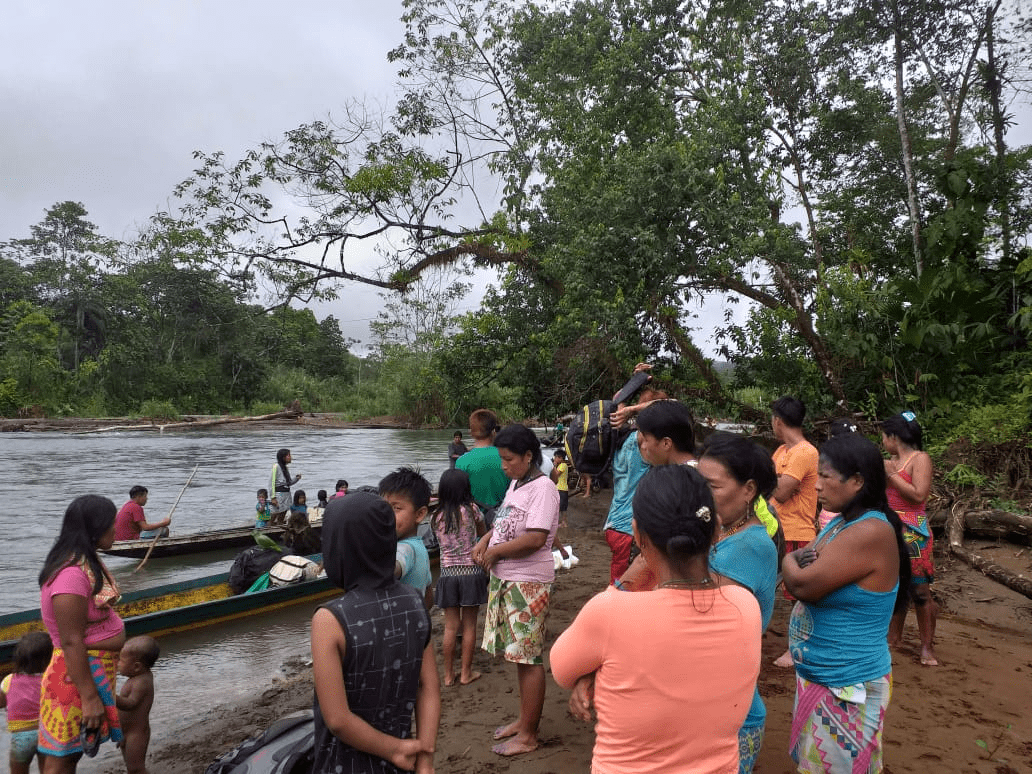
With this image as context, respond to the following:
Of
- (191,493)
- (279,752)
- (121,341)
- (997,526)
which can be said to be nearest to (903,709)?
(279,752)

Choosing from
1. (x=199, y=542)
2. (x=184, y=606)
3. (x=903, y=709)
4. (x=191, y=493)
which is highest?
(x=903, y=709)

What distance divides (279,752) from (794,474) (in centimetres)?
316

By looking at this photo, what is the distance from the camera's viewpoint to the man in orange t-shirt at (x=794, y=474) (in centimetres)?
402

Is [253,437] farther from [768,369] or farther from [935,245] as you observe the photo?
[935,245]

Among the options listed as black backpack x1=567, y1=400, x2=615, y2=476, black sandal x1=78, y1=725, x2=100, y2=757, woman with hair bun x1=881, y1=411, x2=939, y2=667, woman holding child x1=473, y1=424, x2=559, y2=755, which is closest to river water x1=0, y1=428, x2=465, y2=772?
black sandal x1=78, y1=725, x2=100, y2=757

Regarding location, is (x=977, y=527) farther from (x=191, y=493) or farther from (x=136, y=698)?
(x=191, y=493)

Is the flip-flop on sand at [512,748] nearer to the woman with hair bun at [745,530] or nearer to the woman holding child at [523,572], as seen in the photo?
the woman holding child at [523,572]

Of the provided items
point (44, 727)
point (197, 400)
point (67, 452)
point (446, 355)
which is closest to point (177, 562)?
point (446, 355)

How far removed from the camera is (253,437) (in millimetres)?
35438

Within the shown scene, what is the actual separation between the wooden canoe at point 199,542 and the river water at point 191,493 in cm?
22

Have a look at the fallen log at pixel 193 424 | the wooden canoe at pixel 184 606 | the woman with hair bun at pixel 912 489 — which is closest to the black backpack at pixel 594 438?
Answer: the woman with hair bun at pixel 912 489

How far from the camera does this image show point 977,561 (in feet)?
20.9

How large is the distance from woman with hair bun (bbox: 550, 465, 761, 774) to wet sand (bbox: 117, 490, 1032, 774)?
82.3 inches

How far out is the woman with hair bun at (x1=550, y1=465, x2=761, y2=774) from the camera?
1513 millimetres
